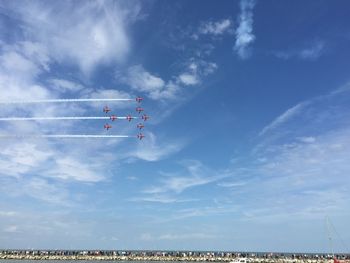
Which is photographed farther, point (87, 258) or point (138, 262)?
point (87, 258)

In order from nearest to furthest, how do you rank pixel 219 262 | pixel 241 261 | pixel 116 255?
pixel 241 261 < pixel 219 262 < pixel 116 255

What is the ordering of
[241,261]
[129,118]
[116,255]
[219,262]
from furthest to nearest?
[116,255] < [219,262] < [241,261] < [129,118]

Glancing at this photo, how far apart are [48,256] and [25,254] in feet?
36.1

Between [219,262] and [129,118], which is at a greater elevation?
[129,118]

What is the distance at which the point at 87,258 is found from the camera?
148 metres

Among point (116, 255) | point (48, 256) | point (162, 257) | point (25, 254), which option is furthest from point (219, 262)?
point (25, 254)

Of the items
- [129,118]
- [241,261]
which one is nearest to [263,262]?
[241,261]


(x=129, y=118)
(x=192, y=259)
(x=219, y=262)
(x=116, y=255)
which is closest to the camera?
(x=129, y=118)

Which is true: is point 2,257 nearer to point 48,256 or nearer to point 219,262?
point 48,256

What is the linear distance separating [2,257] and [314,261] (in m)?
110

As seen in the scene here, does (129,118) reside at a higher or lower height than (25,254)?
higher

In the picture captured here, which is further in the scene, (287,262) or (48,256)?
(48,256)

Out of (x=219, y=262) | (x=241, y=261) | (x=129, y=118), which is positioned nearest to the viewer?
(x=129, y=118)

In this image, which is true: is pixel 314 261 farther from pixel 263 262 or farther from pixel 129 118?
pixel 129 118
